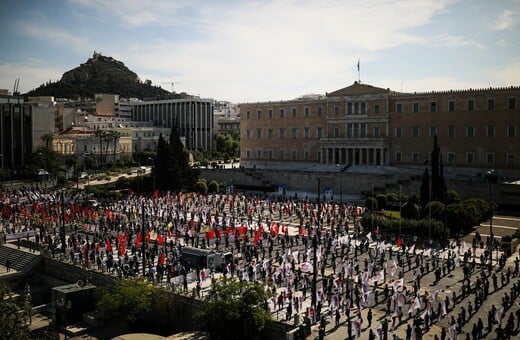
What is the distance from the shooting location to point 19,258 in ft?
124

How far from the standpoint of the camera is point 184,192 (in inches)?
2544

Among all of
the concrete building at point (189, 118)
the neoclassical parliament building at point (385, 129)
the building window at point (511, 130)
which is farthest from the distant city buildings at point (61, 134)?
the building window at point (511, 130)

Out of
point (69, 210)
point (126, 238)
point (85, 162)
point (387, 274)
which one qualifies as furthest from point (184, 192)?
point (387, 274)

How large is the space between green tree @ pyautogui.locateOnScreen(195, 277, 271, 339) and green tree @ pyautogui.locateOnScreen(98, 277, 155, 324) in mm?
4746

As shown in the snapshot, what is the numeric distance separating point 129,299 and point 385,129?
50.2 metres

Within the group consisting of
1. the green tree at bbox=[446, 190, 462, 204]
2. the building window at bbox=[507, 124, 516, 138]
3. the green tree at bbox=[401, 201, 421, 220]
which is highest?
the building window at bbox=[507, 124, 516, 138]

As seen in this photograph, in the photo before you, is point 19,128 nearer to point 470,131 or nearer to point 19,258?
point 19,258

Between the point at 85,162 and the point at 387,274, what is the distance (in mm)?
69730

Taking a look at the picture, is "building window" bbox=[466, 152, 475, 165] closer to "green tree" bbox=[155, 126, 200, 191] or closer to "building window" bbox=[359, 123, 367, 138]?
"building window" bbox=[359, 123, 367, 138]

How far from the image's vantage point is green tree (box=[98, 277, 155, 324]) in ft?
85.1

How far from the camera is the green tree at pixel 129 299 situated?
25.9 m

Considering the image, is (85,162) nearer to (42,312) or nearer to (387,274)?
(42,312)

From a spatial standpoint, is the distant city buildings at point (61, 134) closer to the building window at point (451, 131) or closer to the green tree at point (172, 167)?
the green tree at point (172, 167)

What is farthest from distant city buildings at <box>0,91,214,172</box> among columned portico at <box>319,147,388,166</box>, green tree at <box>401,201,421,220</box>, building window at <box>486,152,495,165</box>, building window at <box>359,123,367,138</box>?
green tree at <box>401,201,421,220</box>
